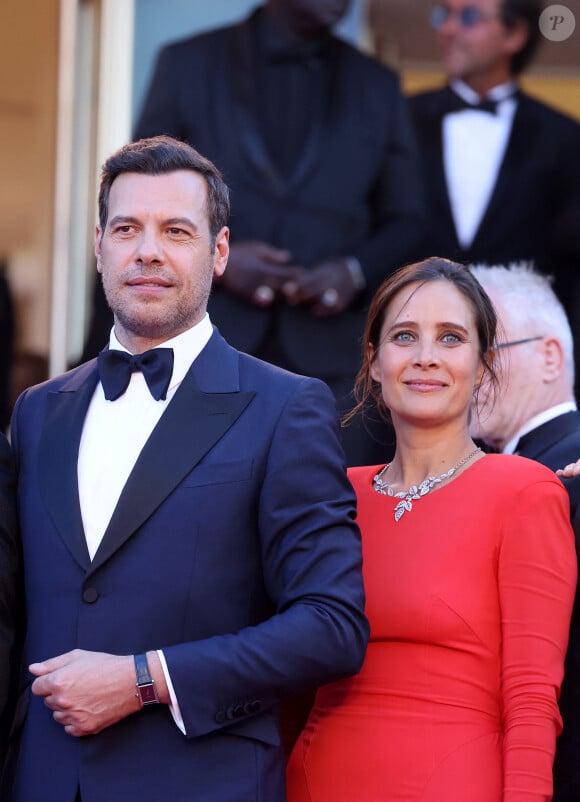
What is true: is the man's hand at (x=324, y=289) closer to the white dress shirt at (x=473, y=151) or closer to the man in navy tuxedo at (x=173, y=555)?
the white dress shirt at (x=473, y=151)

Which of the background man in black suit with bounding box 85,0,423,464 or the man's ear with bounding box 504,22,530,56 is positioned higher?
the man's ear with bounding box 504,22,530,56

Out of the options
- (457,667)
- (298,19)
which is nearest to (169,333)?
(457,667)

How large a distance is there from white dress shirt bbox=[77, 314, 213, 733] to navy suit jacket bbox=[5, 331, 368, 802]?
3 cm

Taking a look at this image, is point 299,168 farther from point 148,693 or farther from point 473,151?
point 148,693

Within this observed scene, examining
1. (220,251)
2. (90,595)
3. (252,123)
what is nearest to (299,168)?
(252,123)

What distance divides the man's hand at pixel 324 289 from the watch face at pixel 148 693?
215cm

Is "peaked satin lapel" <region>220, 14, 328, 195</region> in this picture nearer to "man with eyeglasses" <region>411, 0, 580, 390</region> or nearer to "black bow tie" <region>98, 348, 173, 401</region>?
Answer: "man with eyeglasses" <region>411, 0, 580, 390</region>

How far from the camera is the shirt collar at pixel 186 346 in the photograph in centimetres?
250

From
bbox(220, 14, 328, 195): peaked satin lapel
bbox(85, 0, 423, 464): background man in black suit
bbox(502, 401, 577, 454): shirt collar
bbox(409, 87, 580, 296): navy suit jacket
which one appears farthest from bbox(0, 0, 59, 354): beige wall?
bbox(502, 401, 577, 454): shirt collar

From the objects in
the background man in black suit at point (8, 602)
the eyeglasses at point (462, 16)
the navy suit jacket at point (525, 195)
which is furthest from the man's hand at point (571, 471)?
the eyeglasses at point (462, 16)

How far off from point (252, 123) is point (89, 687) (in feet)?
8.49

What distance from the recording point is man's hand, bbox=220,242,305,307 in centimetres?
413

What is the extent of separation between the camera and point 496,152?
453 cm

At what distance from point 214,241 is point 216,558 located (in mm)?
678
